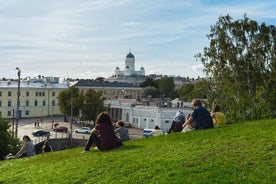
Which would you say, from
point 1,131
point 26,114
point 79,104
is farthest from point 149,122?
point 1,131

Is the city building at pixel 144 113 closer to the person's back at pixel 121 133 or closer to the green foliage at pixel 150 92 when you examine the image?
the green foliage at pixel 150 92

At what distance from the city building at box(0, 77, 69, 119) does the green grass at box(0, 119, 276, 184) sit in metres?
77.3

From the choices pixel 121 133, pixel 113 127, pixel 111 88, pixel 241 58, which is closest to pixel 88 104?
pixel 241 58

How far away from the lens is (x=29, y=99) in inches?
3701

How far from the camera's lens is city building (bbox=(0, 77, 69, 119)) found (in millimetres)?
89000

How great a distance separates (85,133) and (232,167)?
2163 inches

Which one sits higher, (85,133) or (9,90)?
(9,90)

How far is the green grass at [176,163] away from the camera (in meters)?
9.50

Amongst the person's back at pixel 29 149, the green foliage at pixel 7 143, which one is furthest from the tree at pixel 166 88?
the person's back at pixel 29 149

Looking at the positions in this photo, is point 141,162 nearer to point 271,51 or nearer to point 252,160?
point 252,160

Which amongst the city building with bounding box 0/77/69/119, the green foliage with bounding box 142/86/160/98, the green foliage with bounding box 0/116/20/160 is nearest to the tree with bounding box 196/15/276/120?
the green foliage with bounding box 0/116/20/160

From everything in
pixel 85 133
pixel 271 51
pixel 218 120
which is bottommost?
pixel 85 133

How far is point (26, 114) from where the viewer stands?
3693 inches

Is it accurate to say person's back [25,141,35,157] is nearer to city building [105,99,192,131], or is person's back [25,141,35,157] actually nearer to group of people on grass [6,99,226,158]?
group of people on grass [6,99,226,158]
